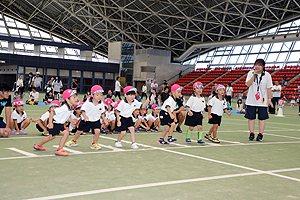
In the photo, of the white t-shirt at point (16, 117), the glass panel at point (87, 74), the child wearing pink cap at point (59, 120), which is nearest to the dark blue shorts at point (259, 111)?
the child wearing pink cap at point (59, 120)

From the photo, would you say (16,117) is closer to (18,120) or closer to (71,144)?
(18,120)

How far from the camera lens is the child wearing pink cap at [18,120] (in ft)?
30.4

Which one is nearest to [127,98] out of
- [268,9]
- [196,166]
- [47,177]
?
[196,166]

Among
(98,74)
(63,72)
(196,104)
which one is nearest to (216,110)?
(196,104)

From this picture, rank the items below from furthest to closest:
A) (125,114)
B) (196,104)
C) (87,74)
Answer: (87,74)
(196,104)
(125,114)

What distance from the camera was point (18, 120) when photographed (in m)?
9.47

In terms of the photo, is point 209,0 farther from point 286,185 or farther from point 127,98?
point 286,185

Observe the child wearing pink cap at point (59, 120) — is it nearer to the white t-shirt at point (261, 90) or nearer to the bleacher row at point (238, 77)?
the white t-shirt at point (261, 90)

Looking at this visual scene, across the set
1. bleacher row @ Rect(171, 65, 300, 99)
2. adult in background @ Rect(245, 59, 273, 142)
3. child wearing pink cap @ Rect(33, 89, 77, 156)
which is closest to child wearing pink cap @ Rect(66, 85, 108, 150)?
child wearing pink cap @ Rect(33, 89, 77, 156)

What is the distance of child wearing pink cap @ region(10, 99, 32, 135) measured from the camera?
9.26 meters

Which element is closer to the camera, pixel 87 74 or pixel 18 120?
pixel 18 120

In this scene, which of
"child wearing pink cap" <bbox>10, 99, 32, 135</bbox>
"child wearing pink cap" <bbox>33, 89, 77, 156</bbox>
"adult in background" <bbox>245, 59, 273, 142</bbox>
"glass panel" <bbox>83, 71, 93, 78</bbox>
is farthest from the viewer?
"glass panel" <bbox>83, 71, 93, 78</bbox>

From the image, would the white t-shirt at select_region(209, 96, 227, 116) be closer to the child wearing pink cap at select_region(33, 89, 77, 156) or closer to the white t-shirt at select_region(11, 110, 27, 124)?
the child wearing pink cap at select_region(33, 89, 77, 156)

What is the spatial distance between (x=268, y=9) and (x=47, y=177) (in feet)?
150
